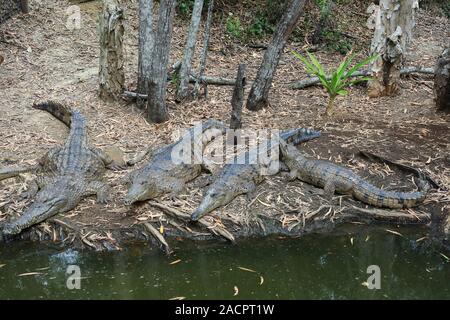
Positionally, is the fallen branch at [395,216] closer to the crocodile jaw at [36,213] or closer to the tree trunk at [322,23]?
the crocodile jaw at [36,213]

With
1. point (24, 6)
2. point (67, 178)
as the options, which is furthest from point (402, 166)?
point (24, 6)

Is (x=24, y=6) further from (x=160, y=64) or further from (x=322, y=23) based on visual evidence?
(x=322, y=23)

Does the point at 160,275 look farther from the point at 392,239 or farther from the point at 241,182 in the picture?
the point at 392,239

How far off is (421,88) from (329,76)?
131 cm

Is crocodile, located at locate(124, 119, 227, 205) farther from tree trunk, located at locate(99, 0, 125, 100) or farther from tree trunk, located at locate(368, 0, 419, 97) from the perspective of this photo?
tree trunk, located at locate(368, 0, 419, 97)

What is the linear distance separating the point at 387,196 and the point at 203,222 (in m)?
1.75

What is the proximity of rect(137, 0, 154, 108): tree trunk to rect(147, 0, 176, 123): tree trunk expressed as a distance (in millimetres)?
271

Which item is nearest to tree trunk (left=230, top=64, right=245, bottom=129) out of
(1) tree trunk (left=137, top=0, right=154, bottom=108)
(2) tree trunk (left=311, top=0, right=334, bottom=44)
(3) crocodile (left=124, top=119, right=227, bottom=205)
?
(3) crocodile (left=124, top=119, right=227, bottom=205)

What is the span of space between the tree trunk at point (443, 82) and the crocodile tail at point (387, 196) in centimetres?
200

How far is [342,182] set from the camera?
17.6 feet

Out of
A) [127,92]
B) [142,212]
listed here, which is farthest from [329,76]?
[142,212]

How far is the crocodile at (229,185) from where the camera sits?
509cm

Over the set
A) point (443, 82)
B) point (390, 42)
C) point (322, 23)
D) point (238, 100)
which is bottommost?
point (238, 100)

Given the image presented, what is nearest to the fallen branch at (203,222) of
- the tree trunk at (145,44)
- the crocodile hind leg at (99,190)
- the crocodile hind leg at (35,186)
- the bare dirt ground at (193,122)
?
the bare dirt ground at (193,122)
